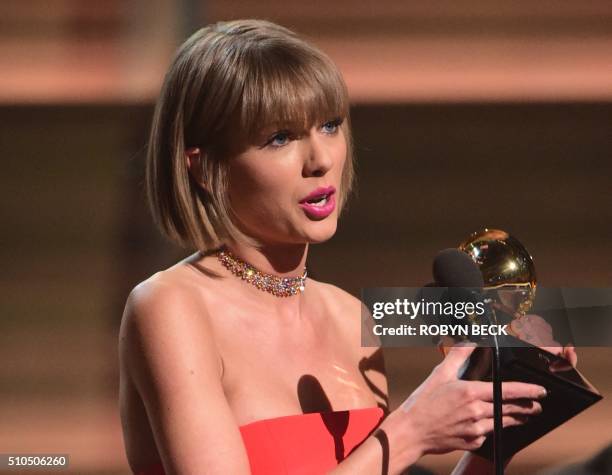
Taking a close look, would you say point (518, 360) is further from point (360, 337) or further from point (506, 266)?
point (360, 337)

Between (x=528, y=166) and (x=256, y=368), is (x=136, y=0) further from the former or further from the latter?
(x=256, y=368)

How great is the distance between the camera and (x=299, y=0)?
2.22 m

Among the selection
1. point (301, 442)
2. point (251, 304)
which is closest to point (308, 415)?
point (301, 442)

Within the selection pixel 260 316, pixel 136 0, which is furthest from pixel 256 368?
pixel 136 0

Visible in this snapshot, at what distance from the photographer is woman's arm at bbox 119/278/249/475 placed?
112 cm

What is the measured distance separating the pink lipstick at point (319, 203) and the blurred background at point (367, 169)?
3.11 ft

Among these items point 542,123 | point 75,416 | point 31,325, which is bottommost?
point 75,416

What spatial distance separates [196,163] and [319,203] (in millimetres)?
159

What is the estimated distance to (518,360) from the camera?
109cm

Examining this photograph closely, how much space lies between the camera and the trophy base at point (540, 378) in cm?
110

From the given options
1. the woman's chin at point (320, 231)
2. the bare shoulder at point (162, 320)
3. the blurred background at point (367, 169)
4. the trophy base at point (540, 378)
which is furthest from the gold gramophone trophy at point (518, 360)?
the blurred background at point (367, 169)

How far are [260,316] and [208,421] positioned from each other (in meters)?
0.20
